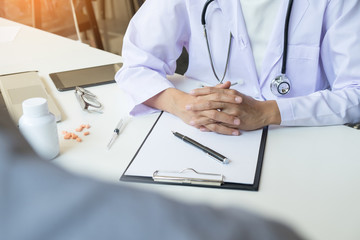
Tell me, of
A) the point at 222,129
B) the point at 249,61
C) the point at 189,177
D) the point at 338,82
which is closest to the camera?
the point at 189,177

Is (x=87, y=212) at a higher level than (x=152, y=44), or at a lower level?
higher

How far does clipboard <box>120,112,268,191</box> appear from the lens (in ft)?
2.59

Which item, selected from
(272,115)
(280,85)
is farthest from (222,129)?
(280,85)

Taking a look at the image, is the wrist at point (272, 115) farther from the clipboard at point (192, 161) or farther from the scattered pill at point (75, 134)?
the scattered pill at point (75, 134)

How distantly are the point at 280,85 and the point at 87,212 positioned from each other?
1037 millimetres

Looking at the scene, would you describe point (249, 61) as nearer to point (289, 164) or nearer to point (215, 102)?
point (215, 102)

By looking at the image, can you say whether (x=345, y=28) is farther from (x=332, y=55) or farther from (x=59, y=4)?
(x=59, y=4)

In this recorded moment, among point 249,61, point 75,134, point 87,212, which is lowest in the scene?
point 75,134

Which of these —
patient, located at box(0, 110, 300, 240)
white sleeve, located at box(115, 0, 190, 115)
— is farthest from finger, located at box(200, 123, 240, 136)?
patient, located at box(0, 110, 300, 240)

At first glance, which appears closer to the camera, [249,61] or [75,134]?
[75,134]

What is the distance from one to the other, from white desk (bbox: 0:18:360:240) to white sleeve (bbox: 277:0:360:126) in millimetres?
34

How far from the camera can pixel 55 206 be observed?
0.21 m

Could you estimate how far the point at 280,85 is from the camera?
117 centimetres

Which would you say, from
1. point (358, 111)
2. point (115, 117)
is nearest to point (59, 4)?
point (115, 117)
